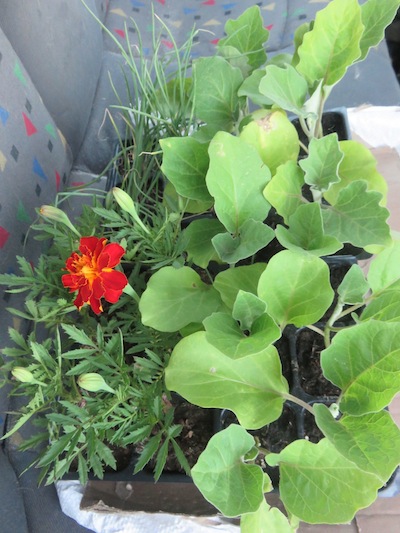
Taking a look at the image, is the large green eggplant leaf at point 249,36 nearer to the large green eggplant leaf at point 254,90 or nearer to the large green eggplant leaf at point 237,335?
the large green eggplant leaf at point 254,90

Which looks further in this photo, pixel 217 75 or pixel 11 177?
pixel 11 177

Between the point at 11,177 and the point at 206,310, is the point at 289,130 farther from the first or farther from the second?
the point at 11,177

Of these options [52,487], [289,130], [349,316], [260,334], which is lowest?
[52,487]

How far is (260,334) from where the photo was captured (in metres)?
0.41

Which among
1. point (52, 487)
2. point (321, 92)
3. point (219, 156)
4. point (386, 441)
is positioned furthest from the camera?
point (52, 487)

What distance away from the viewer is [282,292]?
466 mm

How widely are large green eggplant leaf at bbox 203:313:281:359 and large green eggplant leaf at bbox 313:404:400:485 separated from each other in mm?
77

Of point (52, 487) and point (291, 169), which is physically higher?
point (291, 169)

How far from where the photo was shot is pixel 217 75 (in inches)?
21.8

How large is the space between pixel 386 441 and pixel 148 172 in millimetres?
452

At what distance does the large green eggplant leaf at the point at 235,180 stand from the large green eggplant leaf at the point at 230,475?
0.22 metres

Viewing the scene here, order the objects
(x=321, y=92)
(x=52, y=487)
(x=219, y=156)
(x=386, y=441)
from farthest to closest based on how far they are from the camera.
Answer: (x=52, y=487) < (x=321, y=92) < (x=219, y=156) < (x=386, y=441)

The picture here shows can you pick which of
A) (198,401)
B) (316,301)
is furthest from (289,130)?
(198,401)

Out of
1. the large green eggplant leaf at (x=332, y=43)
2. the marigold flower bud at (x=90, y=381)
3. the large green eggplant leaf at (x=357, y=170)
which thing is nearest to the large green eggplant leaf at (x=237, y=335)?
the marigold flower bud at (x=90, y=381)
